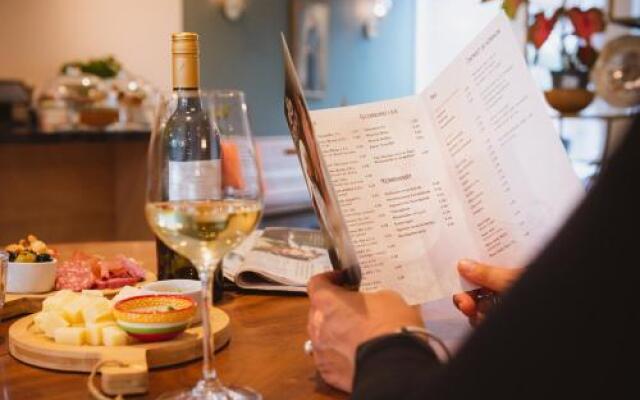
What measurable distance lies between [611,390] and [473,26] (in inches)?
303

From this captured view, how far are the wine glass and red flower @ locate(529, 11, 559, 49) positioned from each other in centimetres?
209

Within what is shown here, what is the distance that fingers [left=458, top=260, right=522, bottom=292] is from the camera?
0.95m

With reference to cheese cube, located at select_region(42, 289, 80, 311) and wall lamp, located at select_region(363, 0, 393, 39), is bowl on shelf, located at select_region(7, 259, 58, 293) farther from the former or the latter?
wall lamp, located at select_region(363, 0, 393, 39)

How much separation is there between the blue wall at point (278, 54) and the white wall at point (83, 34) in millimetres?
237

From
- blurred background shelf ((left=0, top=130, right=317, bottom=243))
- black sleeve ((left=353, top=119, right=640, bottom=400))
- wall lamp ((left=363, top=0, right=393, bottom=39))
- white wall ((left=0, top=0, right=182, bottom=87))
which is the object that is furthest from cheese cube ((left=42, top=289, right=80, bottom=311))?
wall lamp ((left=363, top=0, right=393, bottom=39))

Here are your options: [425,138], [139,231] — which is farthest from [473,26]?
[425,138]

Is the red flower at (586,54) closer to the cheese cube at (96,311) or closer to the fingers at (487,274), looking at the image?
the fingers at (487,274)

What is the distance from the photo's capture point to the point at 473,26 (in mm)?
7809

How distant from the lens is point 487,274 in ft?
3.18

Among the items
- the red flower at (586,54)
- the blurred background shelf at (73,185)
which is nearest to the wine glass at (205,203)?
the blurred background shelf at (73,185)

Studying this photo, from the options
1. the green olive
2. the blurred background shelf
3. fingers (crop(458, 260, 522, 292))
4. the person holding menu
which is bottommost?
the blurred background shelf

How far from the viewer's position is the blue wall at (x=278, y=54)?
18.0ft

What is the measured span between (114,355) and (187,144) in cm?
28

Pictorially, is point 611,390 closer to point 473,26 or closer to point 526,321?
point 526,321
